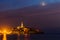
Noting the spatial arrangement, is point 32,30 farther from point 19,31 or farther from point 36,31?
point 19,31

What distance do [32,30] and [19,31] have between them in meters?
11.4

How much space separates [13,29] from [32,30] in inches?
414

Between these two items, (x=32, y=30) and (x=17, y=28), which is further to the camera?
(x=32, y=30)

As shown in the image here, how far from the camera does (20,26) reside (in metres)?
101

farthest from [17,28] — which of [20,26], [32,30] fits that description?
[32,30]

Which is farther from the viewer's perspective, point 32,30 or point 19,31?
point 32,30

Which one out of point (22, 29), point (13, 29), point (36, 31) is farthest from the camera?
point (36, 31)

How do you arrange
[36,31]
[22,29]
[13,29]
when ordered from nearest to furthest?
[22,29]
[13,29]
[36,31]

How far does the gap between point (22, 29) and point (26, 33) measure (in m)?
4.28

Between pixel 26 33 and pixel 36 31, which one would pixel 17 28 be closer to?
pixel 26 33

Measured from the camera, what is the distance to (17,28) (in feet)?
330

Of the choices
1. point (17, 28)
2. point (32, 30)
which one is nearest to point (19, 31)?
point (17, 28)

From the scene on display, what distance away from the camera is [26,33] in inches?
3947

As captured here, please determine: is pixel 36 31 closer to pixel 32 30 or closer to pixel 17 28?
pixel 32 30
